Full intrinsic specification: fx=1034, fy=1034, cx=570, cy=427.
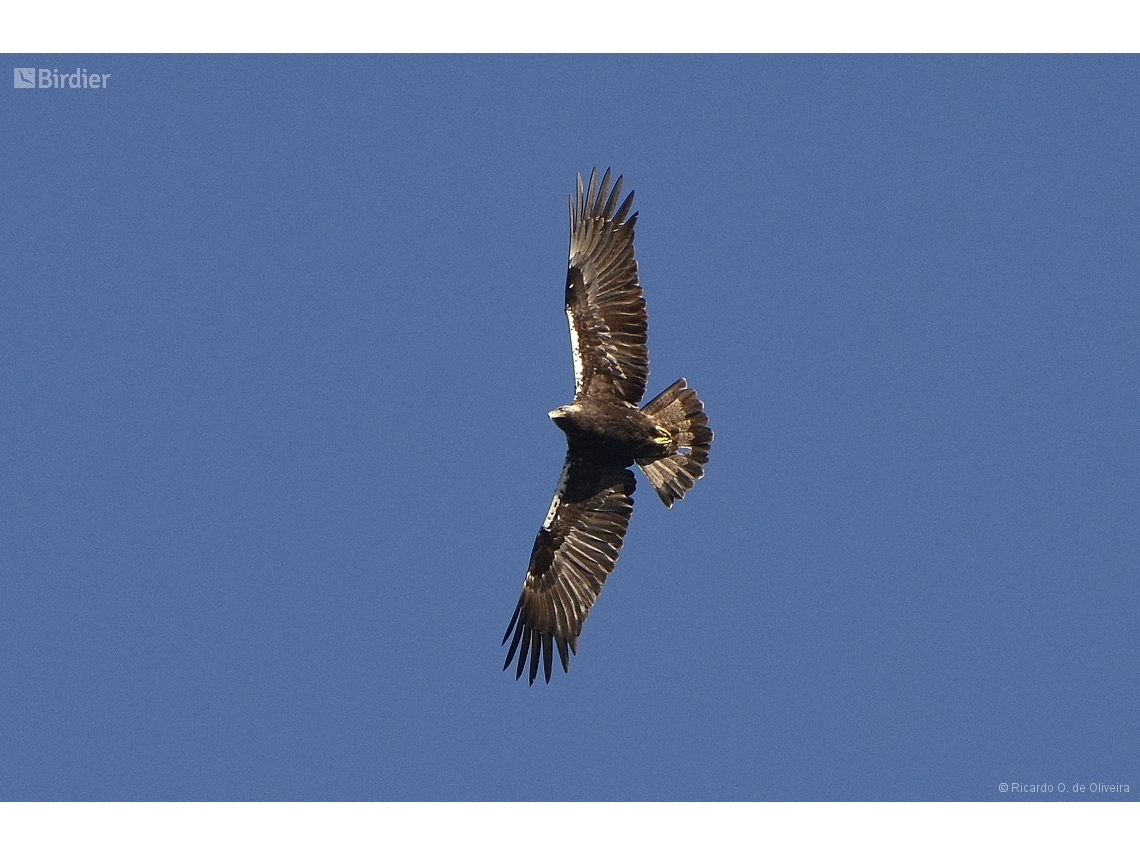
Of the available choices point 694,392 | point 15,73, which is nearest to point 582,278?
point 694,392

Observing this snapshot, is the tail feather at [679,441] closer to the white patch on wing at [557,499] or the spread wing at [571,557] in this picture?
the spread wing at [571,557]

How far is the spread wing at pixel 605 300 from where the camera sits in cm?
1216

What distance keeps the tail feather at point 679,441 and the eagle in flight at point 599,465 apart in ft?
0.04

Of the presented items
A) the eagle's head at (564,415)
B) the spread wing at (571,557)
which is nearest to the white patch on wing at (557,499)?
the spread wing at (571,557)

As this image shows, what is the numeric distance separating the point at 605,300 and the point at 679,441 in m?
1.90

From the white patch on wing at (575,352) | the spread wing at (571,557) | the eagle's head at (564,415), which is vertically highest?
the white patch on wing at (575,352)

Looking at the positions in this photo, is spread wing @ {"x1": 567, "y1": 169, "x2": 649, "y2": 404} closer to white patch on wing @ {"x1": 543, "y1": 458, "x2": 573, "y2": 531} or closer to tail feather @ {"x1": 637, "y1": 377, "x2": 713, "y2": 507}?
tail feather @ {"x1": 637, "y1": 377, "x2": 713, "y2": 507}

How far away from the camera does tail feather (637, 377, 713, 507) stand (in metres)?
12.2

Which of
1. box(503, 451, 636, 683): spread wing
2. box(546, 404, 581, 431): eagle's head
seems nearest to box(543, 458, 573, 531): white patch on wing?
box(503, 451, 636, 683): spread wing

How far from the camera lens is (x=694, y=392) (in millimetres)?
12281

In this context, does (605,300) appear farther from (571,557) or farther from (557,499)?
(571,557)

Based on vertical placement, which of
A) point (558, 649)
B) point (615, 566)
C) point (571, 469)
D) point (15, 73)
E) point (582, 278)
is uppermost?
point (15, 73)

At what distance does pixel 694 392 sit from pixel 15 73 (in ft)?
42.4
